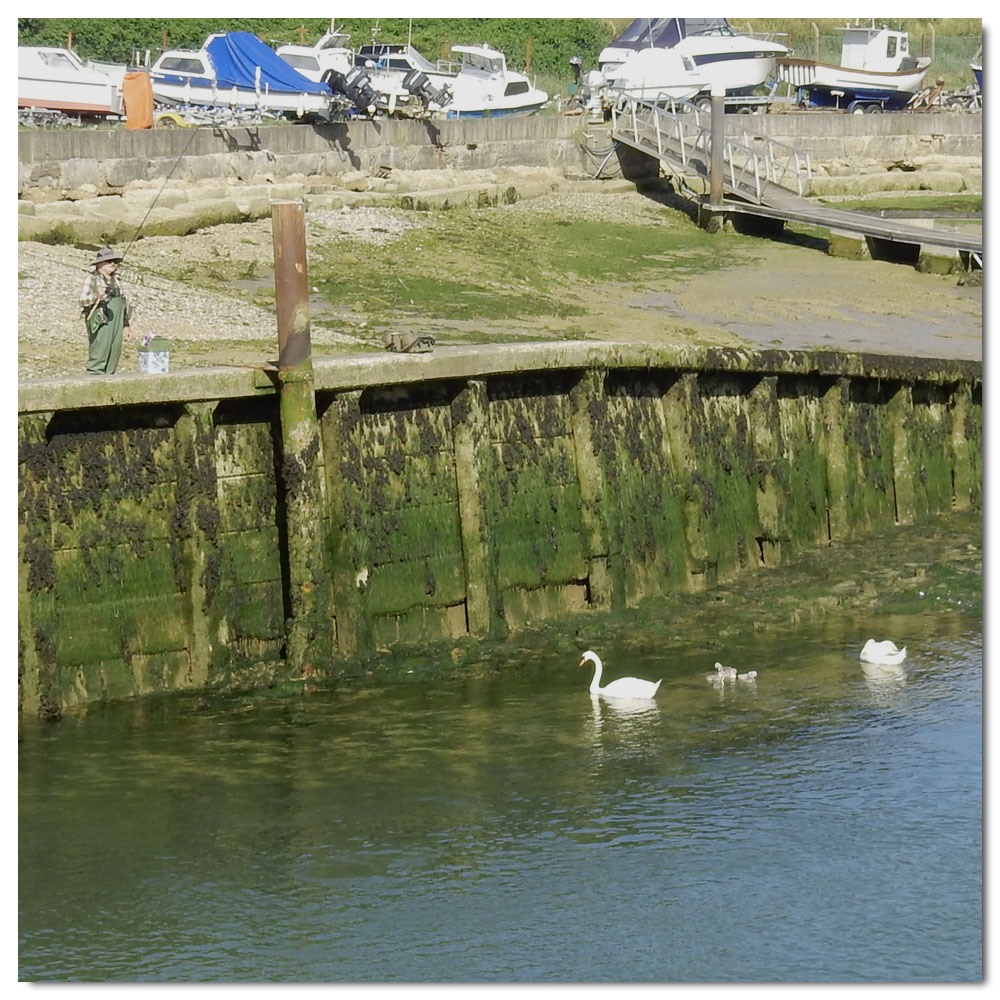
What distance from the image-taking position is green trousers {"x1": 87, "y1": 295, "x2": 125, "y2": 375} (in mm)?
15073

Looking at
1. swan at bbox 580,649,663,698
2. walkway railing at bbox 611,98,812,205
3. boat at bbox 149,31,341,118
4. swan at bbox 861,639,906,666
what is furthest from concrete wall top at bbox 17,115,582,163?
swan at bbox 861,639,906,666

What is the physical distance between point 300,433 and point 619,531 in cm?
357

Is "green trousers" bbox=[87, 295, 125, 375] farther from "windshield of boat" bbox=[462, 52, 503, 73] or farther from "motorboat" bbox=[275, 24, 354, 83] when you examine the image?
"windshield of boat" bbox=[462, 52, 503, 73]

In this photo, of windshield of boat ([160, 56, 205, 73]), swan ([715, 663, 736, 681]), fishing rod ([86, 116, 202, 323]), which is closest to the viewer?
swan ([715, 663, 736, 681])

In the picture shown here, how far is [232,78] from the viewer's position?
42406mm

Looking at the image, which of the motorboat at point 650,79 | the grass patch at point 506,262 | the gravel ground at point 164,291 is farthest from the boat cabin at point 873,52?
the gravel ground at point 164,291

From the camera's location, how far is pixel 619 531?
54.4ft

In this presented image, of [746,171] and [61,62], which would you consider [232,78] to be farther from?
[746,171]

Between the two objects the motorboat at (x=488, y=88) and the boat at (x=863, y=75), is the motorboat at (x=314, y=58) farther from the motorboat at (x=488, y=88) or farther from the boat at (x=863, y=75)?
the boat at (x=863, y=75)

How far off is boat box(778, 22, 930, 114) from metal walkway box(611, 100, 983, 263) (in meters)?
9.41

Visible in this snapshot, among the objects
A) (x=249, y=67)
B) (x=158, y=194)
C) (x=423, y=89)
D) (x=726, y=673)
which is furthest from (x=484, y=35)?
(x=726, y=673)

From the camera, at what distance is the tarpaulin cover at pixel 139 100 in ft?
124

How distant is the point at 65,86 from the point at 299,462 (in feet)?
97.3

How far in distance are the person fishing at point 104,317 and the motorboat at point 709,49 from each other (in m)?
31.1
